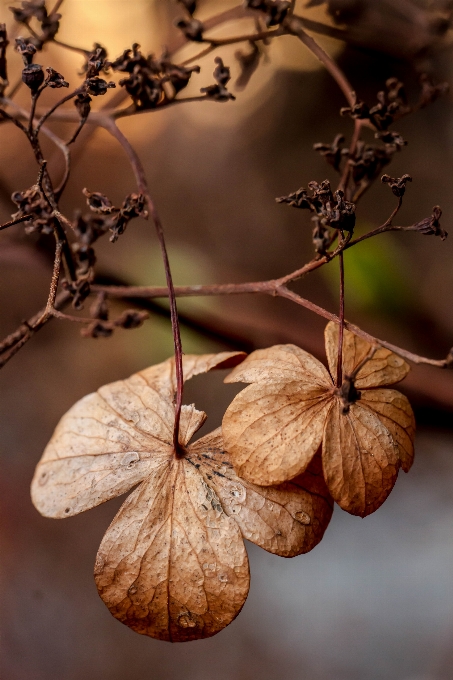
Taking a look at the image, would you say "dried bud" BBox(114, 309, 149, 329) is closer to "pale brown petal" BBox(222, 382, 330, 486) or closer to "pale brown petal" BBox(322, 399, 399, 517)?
→ "pale brown petal" BBox(222, 382, 330, 486)

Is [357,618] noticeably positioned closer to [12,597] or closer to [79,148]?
[12,597]

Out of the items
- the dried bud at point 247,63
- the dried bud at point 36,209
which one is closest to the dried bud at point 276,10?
the dried bud at point 247,63

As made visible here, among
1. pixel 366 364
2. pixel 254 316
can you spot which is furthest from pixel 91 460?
pixel 254 316

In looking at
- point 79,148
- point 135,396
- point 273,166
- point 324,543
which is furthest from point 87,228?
point 324,543

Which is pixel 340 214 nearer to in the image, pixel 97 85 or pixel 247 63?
pixel 97 85

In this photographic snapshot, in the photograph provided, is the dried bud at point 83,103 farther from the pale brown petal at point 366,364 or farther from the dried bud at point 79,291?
the pale brown petal at point 366,364

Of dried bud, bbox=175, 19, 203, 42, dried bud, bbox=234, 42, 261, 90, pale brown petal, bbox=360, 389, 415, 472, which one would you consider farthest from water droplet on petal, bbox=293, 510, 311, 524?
dried bud, bbox=234, 42, 261, 90
